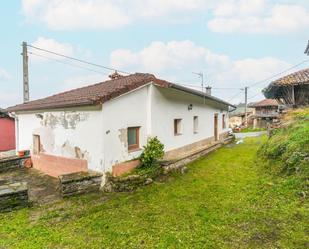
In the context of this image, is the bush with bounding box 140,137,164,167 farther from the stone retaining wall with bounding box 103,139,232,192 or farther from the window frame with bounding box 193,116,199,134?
the window frame with bounding box 193,116,199,134

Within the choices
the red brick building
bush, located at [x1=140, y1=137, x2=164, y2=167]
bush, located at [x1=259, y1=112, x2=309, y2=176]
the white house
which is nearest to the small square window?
the white house

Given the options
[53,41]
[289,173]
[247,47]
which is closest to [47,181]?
[289,173]

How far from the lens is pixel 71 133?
824 centimetres

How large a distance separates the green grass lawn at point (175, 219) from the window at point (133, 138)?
1597 millimetres

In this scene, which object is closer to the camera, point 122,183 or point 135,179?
point 122,183

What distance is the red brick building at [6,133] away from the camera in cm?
1426

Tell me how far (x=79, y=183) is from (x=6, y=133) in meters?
10.0

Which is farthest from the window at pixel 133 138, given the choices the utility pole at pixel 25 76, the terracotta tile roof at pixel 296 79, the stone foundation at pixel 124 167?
the terracotta tile roof at pixel 296 79

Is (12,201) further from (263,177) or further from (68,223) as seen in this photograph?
(263,177)

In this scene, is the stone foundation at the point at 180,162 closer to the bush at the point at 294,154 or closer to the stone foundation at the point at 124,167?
the stone foundation at the point at 124,167

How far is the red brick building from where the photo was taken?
46.8ft

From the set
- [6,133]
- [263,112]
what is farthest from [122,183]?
[263,112]

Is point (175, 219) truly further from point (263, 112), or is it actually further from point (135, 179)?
point (263, 112)

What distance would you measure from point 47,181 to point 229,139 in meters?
14.2
